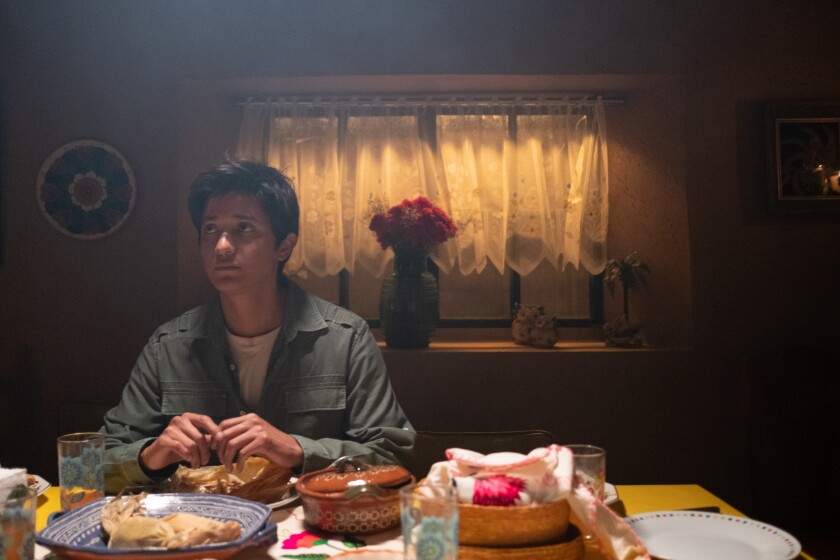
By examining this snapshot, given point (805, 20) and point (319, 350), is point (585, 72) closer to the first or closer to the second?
point (805, 20)

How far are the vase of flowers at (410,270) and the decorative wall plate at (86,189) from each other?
3.67ft

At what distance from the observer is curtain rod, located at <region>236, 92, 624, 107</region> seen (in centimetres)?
344

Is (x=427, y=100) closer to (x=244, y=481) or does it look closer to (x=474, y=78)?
(x=474, y=78)

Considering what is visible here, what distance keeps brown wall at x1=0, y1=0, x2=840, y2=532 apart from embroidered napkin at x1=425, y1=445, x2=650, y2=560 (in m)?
2.14

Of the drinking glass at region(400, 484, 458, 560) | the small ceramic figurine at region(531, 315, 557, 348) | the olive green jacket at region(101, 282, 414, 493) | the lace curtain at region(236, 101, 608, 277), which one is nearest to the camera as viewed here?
the drinking glass at region(400, 484, 458, 560)

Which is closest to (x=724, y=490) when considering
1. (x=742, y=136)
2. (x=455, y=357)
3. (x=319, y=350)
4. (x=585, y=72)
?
(x=455, y=357)

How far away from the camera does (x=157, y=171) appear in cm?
319

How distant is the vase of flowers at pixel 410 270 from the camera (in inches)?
122

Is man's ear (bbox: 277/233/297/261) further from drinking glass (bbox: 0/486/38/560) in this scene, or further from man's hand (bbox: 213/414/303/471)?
drinking glass (bbox: 0/486/38/560)

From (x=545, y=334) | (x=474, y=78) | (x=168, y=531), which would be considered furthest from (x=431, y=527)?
(x=474, y=78)

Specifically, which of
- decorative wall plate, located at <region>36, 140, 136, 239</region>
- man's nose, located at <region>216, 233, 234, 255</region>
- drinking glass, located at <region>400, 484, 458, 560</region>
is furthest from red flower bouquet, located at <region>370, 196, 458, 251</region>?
drinking glass, located at <region>400, 484, 458, 560</region>

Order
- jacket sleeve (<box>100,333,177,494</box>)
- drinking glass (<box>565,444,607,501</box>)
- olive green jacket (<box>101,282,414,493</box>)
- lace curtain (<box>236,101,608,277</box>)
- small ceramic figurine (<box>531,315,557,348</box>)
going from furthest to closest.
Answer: lace curtain (<box>236,101,608,277</box>) < small ceramic figurine (<box>531,315,557,348</box>) < olive green jacket (<box>101,282,414,493</box>) < jacket sleeve (<box>100,333,177,494</box>) < drinking glass (<box>565,444,607,501</box>)

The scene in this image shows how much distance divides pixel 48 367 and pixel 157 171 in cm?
97

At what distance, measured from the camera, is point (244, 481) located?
4.38ft
